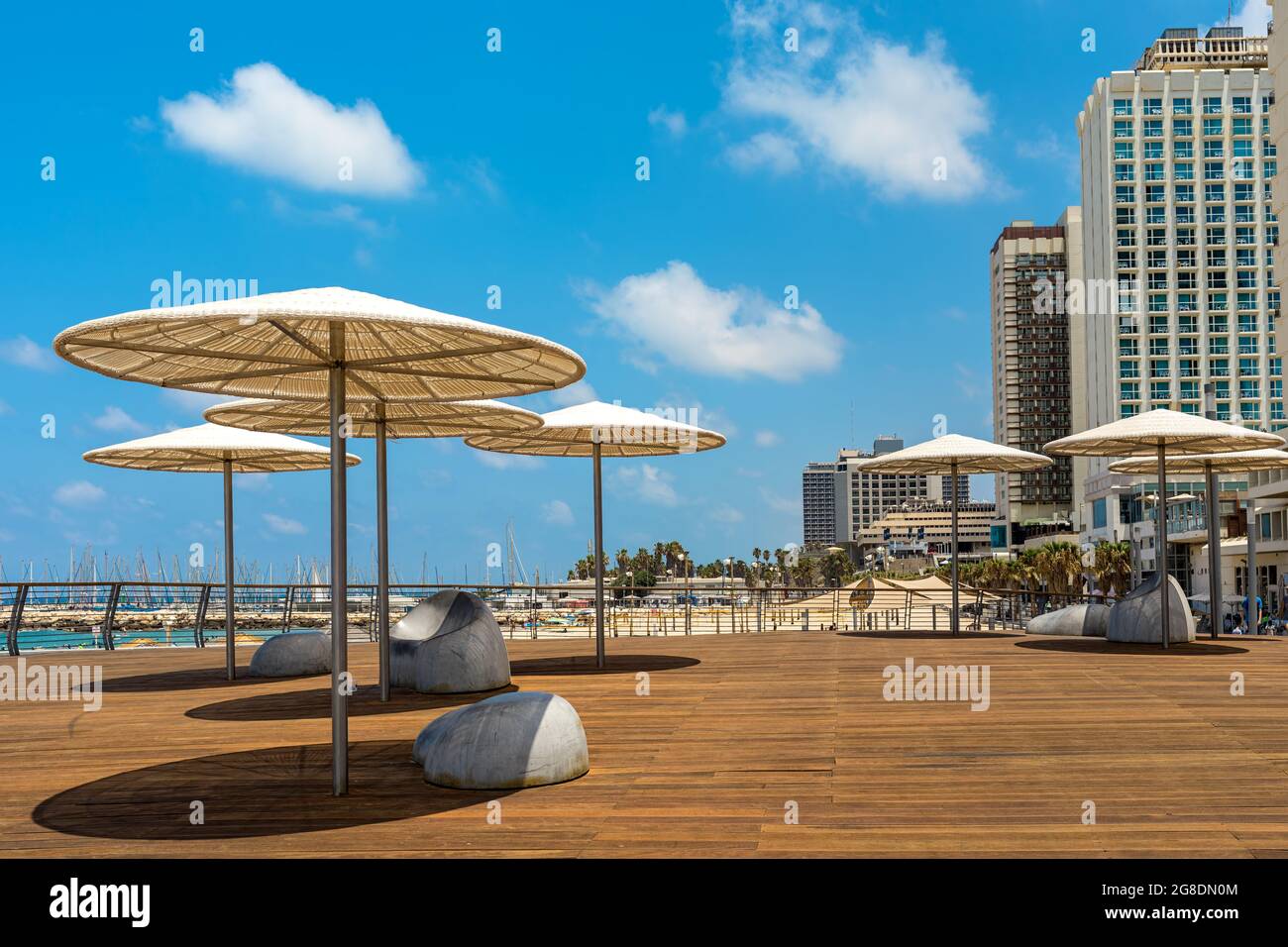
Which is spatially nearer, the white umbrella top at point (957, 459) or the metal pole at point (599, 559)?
the metal pole at point (599, 559)

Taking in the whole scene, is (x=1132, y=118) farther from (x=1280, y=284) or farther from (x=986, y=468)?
(x=986, y=468)

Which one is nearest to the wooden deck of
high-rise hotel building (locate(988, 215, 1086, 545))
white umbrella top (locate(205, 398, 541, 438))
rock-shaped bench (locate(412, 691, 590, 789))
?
rock-shaped bench (locate(412, 691, 590, 789))

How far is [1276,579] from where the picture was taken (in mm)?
54000

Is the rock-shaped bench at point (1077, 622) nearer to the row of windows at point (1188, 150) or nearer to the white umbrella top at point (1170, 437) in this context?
the white umbrella top at point (1170, 437)

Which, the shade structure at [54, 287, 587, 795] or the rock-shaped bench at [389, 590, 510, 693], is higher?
the shade structure at [54, 287, 587, 795]

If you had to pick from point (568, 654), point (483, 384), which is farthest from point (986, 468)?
point (483, 384)

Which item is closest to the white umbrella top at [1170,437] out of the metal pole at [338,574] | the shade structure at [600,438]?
the shade structure at [600,438]

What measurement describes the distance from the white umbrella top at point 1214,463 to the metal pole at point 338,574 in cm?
1268

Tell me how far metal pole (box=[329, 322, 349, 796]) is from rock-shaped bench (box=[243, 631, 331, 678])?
22.1 feet

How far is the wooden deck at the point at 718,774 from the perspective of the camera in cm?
480

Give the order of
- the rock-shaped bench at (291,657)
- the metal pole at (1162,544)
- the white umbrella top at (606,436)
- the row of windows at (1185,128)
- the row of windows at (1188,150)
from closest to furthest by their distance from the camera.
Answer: the white umbrella top at (606,436) → the rock-shaped bench at (291,657) → the metal pole at (1162,544) → the row of windows at (1188,150) → the row of windows at (1185,128)

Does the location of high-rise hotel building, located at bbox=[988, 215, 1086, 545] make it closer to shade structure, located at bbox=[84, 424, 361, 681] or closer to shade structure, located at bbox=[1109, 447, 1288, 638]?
shade structure, located at bbox=[1109, 447, 1288, 638]

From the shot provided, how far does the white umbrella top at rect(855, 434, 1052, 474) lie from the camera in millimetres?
15188
